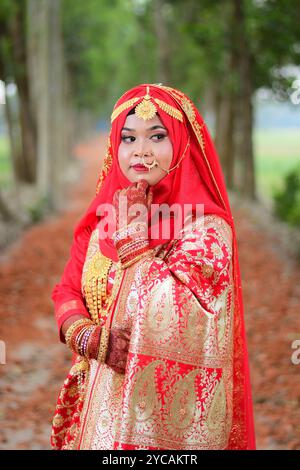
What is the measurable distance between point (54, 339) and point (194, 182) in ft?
16.1

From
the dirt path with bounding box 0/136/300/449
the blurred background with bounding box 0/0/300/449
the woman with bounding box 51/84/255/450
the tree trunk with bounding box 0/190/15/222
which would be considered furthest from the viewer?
the tree trunk with bounding box 0/190/15/222

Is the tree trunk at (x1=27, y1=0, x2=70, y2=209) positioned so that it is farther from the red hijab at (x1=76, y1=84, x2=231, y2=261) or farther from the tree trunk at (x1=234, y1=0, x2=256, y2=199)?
the red hijab at (x1=76, y1=84, x2=231, y2=261)

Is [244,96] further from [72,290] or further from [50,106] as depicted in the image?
[72,290]

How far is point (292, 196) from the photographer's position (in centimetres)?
1407

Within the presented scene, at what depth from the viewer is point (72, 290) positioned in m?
2.51

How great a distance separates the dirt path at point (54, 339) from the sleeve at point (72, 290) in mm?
2401

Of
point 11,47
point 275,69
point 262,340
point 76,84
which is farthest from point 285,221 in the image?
point 76,84

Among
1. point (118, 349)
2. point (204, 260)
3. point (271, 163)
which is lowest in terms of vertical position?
point (118, 349)

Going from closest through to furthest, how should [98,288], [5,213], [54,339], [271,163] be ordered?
[98,288]
[54,339]
[5,213]
[271,163]

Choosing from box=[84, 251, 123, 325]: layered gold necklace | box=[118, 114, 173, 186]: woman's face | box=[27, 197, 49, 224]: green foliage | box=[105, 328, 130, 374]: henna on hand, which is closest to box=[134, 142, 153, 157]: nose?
box=[118, 114, 173, 186]: woman's face

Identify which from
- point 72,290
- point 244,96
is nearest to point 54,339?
point 72,290

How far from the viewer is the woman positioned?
6.95 feet

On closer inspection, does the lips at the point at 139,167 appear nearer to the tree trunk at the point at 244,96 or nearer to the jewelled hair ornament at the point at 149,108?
the jewelled hair ornament at the point at 149,108
